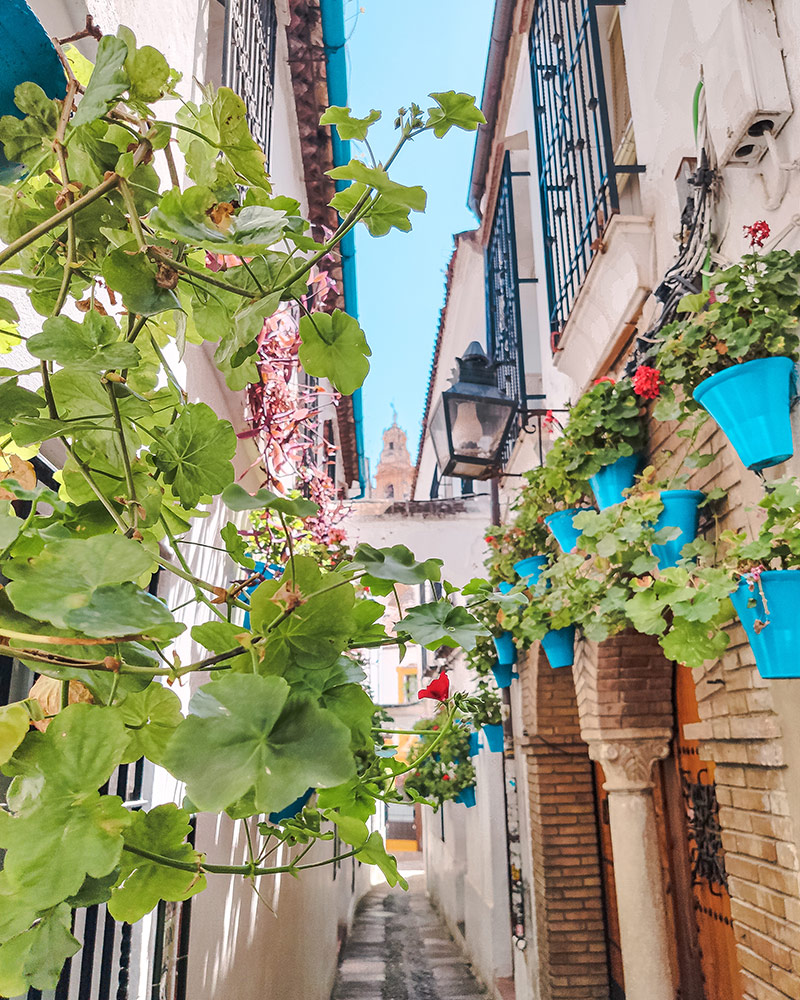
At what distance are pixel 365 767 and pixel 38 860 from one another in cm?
49

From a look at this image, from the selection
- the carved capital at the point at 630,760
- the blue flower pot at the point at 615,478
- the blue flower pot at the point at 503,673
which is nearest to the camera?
the blue flower pot at the point at 615,478

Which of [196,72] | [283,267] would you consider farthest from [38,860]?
[196,72]

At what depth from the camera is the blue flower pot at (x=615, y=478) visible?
326 cm

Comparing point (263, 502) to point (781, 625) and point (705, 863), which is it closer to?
point (781, 625)

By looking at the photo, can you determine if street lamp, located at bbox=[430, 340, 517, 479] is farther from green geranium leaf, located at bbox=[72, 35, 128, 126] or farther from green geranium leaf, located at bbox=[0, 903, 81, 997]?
green geranium leaf, located at bbox=[0, 903, 81, 997]

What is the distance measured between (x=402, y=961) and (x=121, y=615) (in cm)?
1234

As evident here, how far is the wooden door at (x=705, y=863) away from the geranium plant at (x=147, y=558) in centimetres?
355

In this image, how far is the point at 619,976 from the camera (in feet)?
17.4

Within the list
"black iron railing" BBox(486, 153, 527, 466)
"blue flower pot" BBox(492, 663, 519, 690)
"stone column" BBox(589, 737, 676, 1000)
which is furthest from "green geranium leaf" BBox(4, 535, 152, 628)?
"blue flower pot" BBox(492, 663, 519, 690)

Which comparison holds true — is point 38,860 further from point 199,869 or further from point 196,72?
point 196,72

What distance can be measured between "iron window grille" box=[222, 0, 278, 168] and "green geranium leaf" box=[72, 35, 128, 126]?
264 centimetres

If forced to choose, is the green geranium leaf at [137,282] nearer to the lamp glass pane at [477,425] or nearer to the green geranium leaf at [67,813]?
the green geranium leaf at [67,813]

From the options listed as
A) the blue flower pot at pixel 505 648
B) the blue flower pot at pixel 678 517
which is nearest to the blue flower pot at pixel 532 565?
the blue flower pot at pixel 505 648

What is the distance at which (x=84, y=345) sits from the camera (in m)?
0.60
